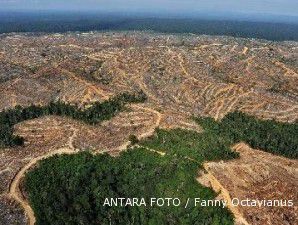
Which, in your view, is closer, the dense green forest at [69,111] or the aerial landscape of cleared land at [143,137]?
the aerial landscape of cleared land at [143,137]

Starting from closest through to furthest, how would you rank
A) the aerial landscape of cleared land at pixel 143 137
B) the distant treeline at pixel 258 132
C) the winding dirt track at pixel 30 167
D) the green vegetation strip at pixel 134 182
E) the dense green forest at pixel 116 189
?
1. the dense green forest at pixel 116 189
2. the winding dirt track at pixel 30 167
3. the green vegetation strip at pixel 134 182
4. the aerial landscape of cleared land at pixel 143 137
5. the distant treeline at pixel 258 132

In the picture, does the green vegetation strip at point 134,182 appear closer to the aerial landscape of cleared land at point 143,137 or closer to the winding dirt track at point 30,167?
the aerial landscape of cleared land at point 143,137

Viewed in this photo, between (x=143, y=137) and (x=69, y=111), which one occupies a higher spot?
(x=143, y=137)

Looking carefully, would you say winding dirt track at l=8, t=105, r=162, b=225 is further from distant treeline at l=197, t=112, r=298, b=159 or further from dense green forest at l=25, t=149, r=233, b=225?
distant treeline at l=197, t=112, r=298, b=159

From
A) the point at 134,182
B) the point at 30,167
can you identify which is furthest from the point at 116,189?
the point at 30,167

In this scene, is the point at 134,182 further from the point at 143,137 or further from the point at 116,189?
the point at 143,137

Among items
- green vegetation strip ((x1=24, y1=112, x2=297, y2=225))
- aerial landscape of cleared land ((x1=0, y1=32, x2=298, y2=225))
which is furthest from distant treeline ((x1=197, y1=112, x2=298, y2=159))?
green vegetation strip ((x1=24, y1=112, x2=297, y2=225))

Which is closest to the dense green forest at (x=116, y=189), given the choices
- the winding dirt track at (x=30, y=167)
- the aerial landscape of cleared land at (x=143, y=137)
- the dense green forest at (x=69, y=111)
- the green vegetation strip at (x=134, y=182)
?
the green vegetation strip at (x=134, y=182)
